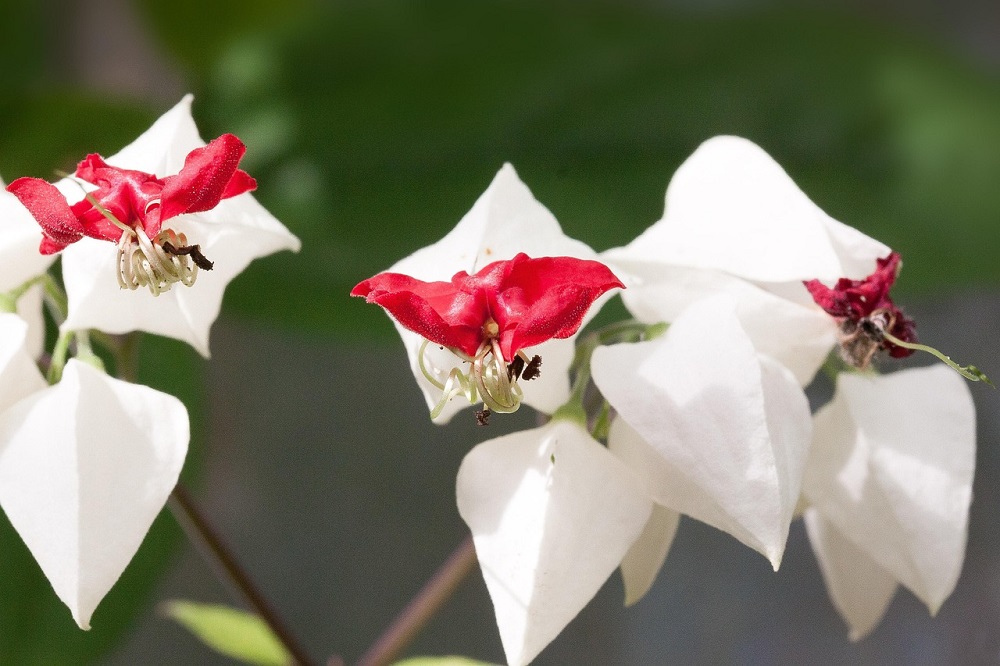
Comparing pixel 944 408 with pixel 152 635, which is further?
pixel 152 635

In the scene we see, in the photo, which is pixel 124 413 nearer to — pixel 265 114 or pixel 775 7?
pixel 265 114

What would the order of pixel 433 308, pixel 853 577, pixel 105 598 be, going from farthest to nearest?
pixel 105 598
pixel 853 577
pixel 433 308

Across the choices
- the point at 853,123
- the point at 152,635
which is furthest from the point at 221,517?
the point at 853,123

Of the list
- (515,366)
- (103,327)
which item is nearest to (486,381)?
(515,366)

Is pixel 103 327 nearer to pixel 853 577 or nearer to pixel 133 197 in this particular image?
pixel 133 197

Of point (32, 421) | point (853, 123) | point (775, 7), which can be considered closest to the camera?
point (32, 421)

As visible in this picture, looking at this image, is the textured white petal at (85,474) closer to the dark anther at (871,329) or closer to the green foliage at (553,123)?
the dark anther at (871,329)

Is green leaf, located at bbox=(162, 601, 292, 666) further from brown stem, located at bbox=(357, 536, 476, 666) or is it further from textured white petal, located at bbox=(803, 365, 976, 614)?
textured white petal, located at bbox=(803, 365, 976, 614)

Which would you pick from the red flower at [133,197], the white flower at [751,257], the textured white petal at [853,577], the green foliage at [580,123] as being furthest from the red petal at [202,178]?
the green foliage at [580,123]
